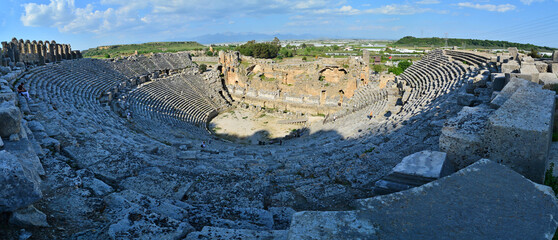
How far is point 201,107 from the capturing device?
85.6 feet

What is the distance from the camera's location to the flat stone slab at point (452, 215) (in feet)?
9.25

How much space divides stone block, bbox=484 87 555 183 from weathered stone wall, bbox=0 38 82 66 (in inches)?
864

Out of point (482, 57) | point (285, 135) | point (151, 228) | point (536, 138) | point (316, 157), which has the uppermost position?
point (482, 57)

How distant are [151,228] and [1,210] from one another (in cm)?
143

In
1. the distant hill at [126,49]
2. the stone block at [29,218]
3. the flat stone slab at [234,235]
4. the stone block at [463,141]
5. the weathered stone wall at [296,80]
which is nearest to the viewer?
the stone block at [29,218]

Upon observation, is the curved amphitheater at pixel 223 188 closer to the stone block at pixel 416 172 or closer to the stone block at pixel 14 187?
the stone block at pixel 416 172

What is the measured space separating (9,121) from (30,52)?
20823 millimetres

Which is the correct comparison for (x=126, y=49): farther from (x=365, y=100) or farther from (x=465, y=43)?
(x=465, y=43)

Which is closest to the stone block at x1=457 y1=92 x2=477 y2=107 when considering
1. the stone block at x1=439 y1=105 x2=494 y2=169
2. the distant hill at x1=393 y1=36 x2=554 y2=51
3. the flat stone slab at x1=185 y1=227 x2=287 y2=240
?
the stone block at x1=439 y1=105 x2=494 y2=169

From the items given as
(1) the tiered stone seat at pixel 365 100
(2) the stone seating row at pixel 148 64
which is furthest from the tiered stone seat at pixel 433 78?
(2) the stone seating row at pixel 148 64

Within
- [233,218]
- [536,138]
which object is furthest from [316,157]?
[536,138]

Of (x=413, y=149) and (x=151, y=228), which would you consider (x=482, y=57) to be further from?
(x=151, y=228)

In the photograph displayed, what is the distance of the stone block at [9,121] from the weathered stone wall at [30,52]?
52.2 ft

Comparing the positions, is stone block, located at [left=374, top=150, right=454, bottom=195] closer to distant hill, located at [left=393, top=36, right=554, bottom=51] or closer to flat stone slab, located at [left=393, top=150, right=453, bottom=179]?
flat stone slab, located at [left=393, top=150, right=453, bottom=179]
